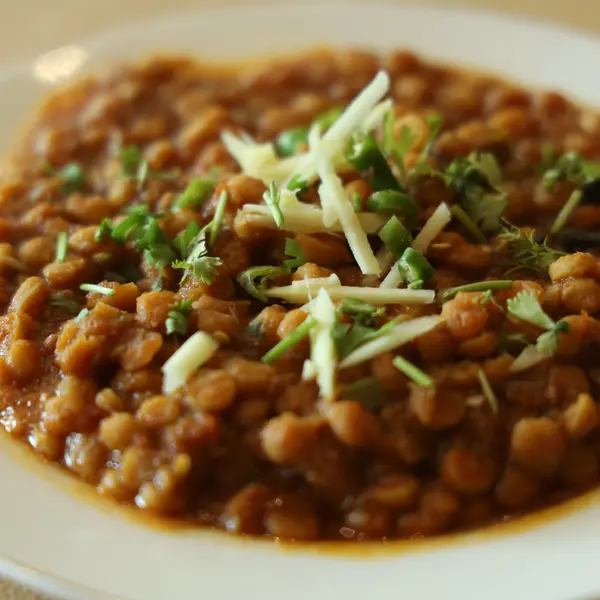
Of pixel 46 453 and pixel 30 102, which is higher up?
pixel 30 102

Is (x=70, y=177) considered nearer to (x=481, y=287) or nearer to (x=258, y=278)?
(x=258, y=278)

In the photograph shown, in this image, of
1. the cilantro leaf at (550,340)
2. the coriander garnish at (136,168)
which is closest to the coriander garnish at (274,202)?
the coriander garnish at (136,168)

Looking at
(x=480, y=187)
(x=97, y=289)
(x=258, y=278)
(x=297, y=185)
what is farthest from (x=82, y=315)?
(x=480, y=187)

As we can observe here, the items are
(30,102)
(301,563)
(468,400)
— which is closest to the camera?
(301,563)

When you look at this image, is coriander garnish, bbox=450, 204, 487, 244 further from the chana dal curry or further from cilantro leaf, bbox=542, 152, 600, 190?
cilantro leaf, bbox=542, 152, 600, 190

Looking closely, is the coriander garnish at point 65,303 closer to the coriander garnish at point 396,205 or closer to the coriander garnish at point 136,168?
the coriander garnish at point 136,168

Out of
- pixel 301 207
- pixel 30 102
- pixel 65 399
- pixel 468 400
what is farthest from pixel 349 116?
pixel 30 102

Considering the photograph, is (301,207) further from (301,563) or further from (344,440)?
(301,563)
